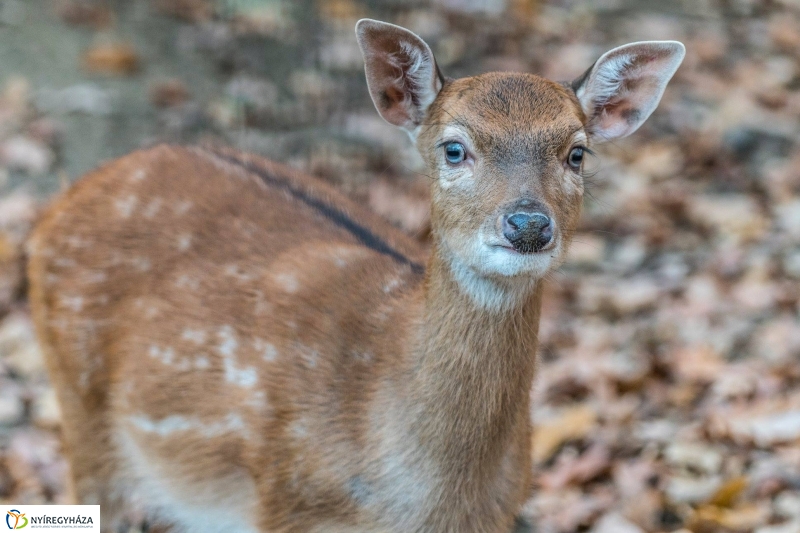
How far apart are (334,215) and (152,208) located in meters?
0.72

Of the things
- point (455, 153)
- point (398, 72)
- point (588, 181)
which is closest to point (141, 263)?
point (398, 72)

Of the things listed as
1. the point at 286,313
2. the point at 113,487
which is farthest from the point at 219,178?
the point at 113,487

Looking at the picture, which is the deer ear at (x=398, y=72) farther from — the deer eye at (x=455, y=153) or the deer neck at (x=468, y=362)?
the deer neck at (x=468, y=362)

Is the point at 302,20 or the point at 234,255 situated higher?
the point at 302,20

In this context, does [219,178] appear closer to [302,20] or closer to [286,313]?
[286,313]

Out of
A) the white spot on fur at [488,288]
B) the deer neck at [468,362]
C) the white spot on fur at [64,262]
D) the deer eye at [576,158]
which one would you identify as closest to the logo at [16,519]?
the white spot on fur at [64,262]

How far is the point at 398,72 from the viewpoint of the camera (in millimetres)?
3305

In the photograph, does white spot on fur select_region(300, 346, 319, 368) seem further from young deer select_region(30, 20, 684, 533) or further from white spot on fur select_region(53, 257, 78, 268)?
white spot on fur select_region(53, 257, 78, 268)

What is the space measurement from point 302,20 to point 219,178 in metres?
4.15

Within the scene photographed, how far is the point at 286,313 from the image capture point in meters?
Result: 3.46

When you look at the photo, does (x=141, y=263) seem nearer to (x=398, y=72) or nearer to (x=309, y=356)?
(x=309, y=356)

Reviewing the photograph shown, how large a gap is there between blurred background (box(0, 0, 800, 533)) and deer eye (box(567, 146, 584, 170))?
0.76 ft

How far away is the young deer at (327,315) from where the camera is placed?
117 inches

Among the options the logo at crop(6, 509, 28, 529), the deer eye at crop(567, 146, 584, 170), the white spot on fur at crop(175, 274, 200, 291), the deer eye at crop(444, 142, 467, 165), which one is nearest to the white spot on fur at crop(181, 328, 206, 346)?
the white spot on fur at crop(175, 274, 200, 291)
